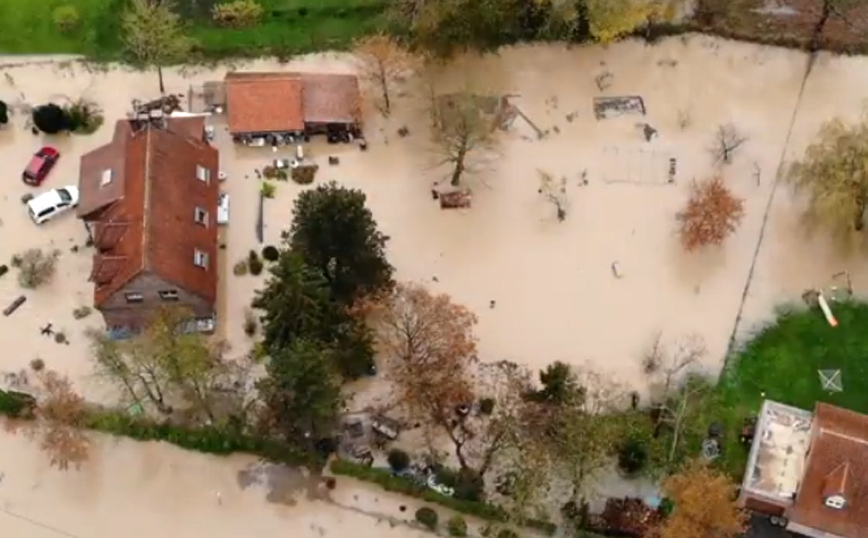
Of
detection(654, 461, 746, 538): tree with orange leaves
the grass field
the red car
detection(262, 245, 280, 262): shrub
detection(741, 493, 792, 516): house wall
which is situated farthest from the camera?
the grass field

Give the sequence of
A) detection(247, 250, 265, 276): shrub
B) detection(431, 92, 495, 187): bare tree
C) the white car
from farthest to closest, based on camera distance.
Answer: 1. detection(431, 92, 495, 187): bare tree
2. the white car
3. detection(247, 250, 265, 276): shrub

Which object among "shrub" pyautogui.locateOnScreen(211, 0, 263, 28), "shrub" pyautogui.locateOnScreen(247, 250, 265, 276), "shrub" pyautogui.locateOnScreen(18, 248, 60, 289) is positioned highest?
"shrub" pyautogui.locateOnScreen(211, 0, 263, 28)

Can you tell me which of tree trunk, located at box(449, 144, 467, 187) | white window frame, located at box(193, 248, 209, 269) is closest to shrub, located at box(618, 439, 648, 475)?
tree trunk, located at box(449, 144, 467, 187)

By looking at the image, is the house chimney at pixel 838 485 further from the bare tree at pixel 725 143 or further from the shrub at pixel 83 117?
the shrub at pixel 83 117

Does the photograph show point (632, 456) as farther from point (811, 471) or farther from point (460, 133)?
point (460, 133)

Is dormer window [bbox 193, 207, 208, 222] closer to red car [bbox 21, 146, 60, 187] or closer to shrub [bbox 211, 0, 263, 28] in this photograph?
red car [bbox 21, 146, 60, 187]

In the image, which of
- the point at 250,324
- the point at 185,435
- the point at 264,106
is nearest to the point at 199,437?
the point at 185,435
